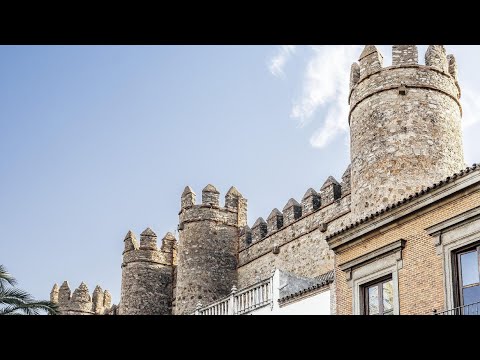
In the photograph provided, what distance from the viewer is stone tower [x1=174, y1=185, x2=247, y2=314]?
3153cm

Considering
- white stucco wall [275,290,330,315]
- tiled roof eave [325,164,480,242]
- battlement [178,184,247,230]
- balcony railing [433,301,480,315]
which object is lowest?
balcony railing [433,301,480,315]

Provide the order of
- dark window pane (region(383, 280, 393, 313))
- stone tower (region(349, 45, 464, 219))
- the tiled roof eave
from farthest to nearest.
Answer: stone tower (region(349, 45, 464, 219)), dark window pane (region(383, 280, 393, 313)), the tiled roof eave

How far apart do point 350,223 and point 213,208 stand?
12.2 meters

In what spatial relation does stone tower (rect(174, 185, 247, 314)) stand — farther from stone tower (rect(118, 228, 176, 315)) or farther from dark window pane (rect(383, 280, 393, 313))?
dark window pane (rect(383, 280, 393, 313))

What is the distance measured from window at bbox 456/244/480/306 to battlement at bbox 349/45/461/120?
1115 cm

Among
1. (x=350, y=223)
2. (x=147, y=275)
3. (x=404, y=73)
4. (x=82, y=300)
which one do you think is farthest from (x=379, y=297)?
(x=82, y=300)

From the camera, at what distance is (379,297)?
48.5 feet

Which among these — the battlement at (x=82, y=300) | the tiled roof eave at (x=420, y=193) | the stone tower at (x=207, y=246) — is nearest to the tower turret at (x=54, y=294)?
the battlement at (x=82, y=300)

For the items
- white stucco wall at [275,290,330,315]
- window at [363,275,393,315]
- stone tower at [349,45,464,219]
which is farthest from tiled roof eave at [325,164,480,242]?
stone tower at [349,45,464,219]

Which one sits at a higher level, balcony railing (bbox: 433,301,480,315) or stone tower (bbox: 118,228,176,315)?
stone tower (bbox: 118,228,176,315)

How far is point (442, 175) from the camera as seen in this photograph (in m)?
22.7
